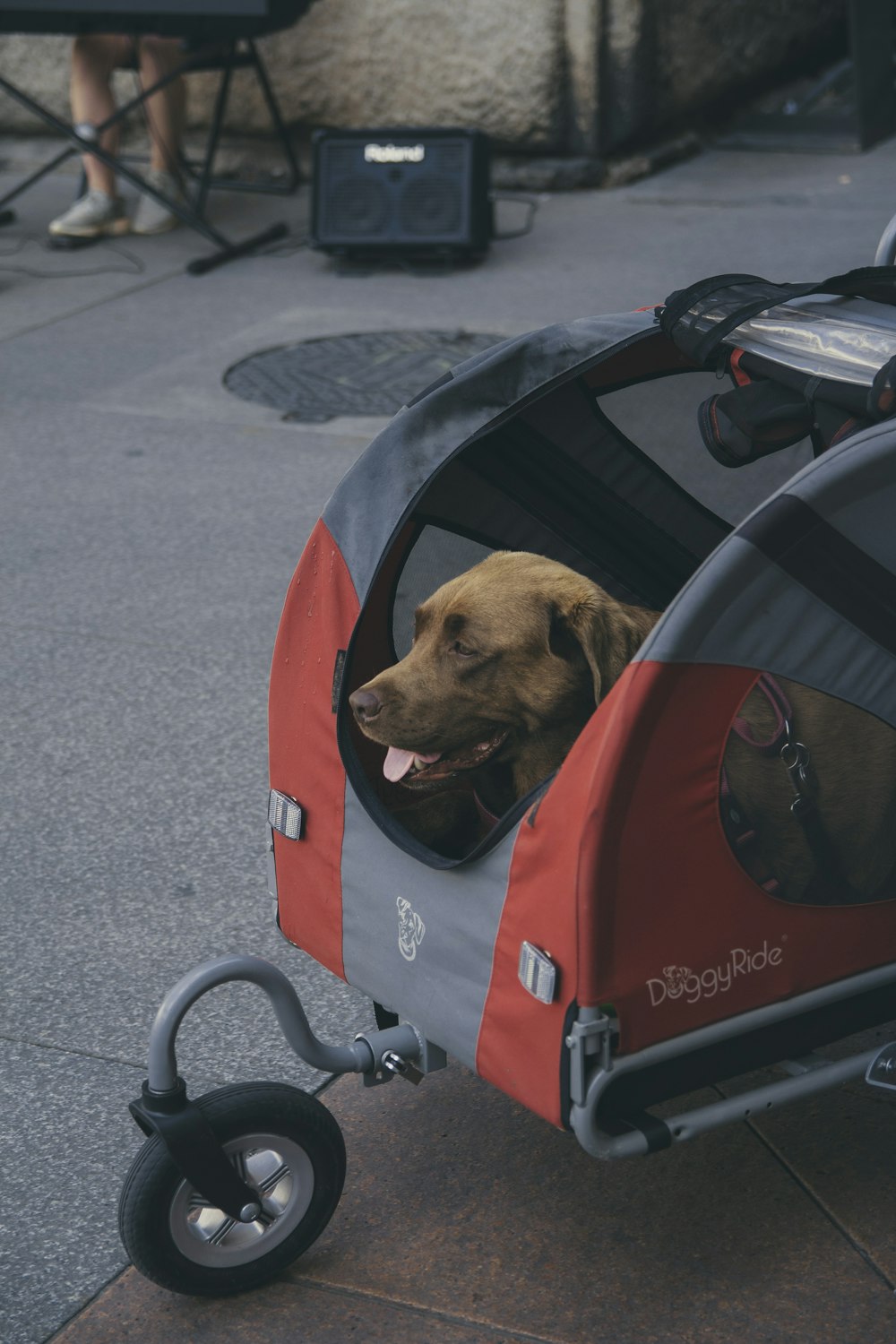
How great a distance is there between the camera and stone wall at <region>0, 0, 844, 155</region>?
9297 mm

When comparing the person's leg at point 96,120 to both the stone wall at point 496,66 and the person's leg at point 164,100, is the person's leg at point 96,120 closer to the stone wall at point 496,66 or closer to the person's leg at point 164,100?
the person's leg at point 164,100

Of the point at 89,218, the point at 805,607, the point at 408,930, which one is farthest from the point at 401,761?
the point at 89,218

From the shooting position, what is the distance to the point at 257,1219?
2283 millimetres

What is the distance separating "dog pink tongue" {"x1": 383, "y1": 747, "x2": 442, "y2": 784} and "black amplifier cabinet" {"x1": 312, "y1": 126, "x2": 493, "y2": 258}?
6063 millimetres

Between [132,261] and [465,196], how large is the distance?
6.49 ft

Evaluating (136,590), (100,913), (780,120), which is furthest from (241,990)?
(780,120)

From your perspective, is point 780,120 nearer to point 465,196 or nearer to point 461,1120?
point 465,196

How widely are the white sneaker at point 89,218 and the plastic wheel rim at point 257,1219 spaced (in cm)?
763

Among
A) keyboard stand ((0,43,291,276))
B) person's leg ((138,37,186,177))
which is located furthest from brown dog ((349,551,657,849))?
person's leg ((138,37,186,177))

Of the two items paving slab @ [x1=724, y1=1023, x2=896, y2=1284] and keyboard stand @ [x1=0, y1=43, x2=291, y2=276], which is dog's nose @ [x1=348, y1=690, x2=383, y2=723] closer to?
paving slab @ [x1=724, y1=1023, x2=896, y2=1284]

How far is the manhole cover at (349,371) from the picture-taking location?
642 cm

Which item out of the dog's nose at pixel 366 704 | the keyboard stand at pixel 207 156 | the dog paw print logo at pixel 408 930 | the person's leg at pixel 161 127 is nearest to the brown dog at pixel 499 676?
the dog's nose at pixel 366 704

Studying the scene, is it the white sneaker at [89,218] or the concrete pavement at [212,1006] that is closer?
the concrete pavement at [212,1006]

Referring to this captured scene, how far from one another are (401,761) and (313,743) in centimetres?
15
